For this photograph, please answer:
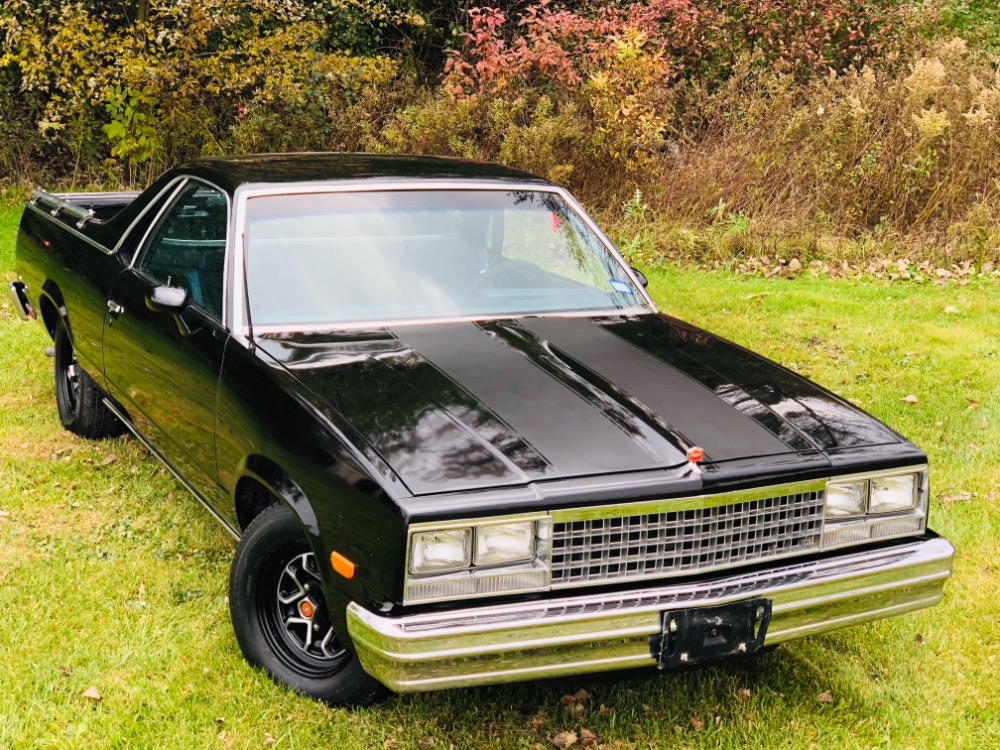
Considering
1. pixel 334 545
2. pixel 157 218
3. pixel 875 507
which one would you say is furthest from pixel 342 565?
pixel 157 218

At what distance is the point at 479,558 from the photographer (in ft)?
9.18

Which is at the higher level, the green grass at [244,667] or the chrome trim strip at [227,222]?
the chrome trim strip at [227,222]

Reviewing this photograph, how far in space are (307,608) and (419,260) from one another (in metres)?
1.45

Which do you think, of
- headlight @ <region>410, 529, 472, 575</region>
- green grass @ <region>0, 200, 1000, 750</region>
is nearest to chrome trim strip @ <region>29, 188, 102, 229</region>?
green grass @ <region>0, 200, 1000, 750</region>

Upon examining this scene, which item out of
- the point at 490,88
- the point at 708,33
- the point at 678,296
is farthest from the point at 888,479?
the point at 708,33

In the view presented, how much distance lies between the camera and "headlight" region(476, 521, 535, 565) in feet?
9.15

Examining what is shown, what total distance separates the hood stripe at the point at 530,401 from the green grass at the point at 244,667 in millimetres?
617

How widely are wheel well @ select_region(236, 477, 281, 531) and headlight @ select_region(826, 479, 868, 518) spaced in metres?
1.74

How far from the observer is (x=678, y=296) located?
882 centimetres

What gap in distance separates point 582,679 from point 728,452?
0.75 metres

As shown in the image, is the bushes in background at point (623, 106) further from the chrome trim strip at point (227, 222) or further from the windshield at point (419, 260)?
the chrome trim strip at point (227, 222)

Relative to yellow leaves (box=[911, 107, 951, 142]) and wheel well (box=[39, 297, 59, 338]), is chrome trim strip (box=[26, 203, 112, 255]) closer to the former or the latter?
wheel well (box=[39, 297, 59, 338])

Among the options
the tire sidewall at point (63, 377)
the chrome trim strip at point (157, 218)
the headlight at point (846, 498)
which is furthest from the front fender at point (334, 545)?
the tire sidewall at point (63, 377)

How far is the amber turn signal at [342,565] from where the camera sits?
9.34ft
